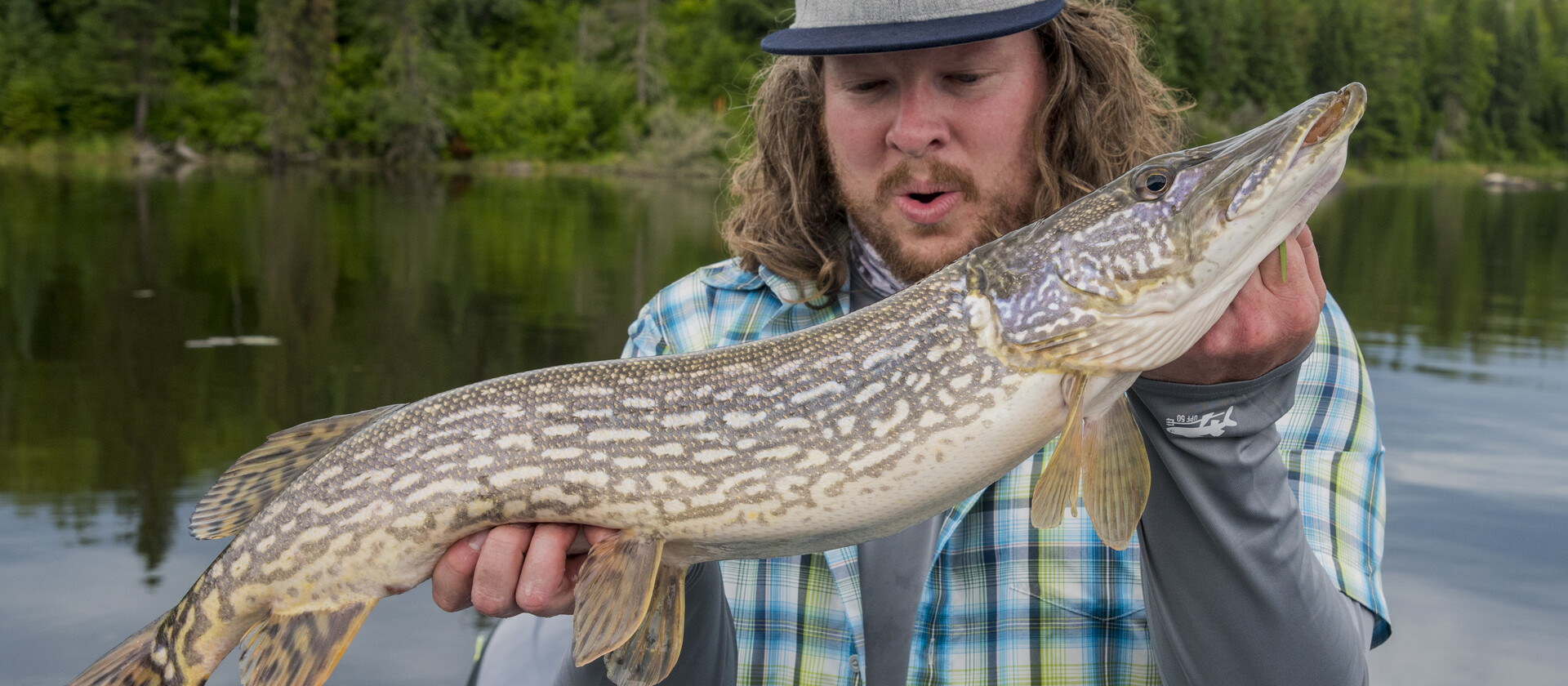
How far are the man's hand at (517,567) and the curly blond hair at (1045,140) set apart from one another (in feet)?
3.51

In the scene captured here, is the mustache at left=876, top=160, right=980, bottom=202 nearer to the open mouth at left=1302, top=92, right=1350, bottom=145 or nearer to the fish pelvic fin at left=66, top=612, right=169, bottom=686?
the open mouth at left=1302, top=92, right=1350, bottom=145

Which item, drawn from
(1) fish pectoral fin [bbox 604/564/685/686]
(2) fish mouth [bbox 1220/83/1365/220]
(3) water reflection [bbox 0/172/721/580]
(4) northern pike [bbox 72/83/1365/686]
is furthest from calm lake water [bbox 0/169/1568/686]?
(2) fish mouth [bbox 1220/83/1365/220]

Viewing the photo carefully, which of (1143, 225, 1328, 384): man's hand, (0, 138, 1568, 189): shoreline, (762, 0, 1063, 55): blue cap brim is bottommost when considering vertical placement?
(0, 138, 1568, 189): shoreline

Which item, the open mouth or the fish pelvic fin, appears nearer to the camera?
the open mouth

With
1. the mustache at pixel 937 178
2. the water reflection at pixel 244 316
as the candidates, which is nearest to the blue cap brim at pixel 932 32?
the mustache at pixel 937 178

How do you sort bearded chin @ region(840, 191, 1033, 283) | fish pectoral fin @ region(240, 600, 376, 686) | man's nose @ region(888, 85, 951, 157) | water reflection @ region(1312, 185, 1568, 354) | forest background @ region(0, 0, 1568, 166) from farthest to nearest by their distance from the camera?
forest background @ region(0, 0, 1568, 166)
water reflection @ region(1312, 185, 1568, 354)
bearded chin @ region(840, 191, 1033, 283)
man's nose @ region(888, 85, 951, 157)
fish pectoral fin @ region(240, 600, 376, 686)

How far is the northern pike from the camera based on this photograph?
1896mm

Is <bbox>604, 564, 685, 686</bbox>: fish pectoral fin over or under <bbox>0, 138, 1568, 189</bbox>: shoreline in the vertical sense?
over

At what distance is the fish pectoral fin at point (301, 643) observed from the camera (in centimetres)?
223

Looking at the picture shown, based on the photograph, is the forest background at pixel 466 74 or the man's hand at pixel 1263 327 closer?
the man's hand at pixel 1263 327

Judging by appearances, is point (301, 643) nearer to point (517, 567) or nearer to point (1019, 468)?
point (517, 567)

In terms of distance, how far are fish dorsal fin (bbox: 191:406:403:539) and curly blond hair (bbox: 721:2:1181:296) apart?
1.19m

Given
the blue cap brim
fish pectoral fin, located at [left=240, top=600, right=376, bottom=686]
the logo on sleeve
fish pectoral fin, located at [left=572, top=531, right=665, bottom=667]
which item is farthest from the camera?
the blue cap brim

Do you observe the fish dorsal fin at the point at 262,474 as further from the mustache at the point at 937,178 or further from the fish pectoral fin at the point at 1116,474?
the fish pectoral fin at the point at 1116,474
